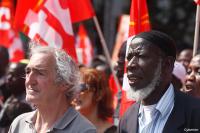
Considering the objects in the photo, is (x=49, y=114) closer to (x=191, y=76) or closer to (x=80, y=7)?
(x=191, y=76)

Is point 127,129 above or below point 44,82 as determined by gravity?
below

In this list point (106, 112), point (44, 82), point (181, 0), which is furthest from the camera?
point (181, 0)

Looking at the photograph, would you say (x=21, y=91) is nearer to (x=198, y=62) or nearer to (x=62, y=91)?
(x=198, y=62)

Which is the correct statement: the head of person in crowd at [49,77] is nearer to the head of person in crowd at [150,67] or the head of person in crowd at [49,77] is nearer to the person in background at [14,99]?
the head of person in crowd at [150,67]

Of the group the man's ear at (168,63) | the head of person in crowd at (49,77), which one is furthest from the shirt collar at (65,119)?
the man's ear at (168,63)

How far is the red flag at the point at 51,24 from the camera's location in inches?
248

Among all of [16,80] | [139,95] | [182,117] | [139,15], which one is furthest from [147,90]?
[16,80]

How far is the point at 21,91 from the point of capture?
6.43m

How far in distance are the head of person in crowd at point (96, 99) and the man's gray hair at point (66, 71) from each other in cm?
134

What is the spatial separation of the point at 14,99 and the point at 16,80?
0.36m

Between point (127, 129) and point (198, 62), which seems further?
point (198, 62)

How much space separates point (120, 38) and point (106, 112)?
144 inches

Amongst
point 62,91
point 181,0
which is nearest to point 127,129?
point 62,91

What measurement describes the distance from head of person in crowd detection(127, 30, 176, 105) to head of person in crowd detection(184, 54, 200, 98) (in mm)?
1112
